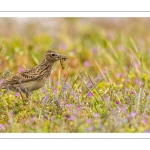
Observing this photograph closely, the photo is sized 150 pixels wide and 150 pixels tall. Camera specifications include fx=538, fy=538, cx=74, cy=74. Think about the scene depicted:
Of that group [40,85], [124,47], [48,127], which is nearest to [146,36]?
[124,47]

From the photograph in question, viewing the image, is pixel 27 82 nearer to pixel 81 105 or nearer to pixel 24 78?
pixel 24 78

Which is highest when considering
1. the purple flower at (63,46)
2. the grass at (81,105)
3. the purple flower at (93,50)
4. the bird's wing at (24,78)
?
the purple flower at (63,46)

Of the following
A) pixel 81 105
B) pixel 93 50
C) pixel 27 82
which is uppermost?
pixel 93 50

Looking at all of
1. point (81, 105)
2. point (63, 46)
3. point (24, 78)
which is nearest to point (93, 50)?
point (63, 46)

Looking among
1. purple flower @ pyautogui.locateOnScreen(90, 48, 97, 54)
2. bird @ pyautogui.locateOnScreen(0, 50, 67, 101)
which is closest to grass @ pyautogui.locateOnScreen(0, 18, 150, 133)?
bird @ pyautogui.locateOnScreen(0, 50, 67, 101)

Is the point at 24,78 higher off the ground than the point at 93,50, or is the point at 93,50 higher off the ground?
the point at 93,50

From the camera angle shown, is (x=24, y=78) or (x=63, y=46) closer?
(x=24, y=78)

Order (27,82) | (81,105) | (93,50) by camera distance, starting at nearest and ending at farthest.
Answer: (81,105) → (27,82) → (93,50)

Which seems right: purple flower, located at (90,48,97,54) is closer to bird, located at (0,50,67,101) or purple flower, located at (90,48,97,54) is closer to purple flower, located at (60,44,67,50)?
purple flower, located at (60,44,67,50)

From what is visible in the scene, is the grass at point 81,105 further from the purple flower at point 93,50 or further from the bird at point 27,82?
the purple flower at point 93,50

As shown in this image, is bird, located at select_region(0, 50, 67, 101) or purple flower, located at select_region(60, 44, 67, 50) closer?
bird, located at select_region(0, 50, 67, 101)

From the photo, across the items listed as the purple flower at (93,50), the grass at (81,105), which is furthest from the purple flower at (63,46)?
the grass at (81,105)
